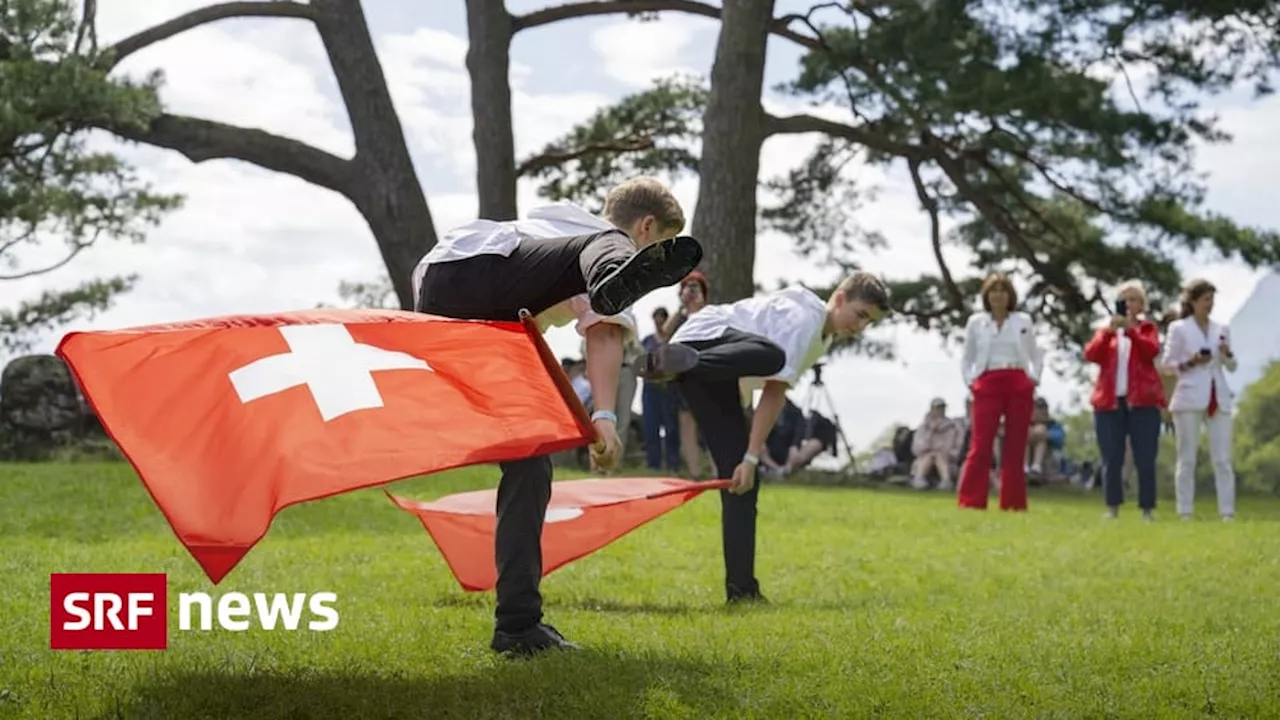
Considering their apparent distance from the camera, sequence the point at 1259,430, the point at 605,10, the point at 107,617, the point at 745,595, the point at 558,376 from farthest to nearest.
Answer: the point at 1259,430 → the point at 605,10 → the point at 745,595 → the point at 107,617 → the point at 558,376

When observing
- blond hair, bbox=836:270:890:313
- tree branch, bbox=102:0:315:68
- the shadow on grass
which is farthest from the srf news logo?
tree branch, bbox=102:0:315:68

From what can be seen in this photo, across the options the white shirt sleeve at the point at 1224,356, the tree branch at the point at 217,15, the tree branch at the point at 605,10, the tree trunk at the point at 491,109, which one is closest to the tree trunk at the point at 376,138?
the tree branch at the point at 217,15

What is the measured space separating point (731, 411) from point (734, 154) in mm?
11540

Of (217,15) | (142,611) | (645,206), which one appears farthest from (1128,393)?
(217,15)

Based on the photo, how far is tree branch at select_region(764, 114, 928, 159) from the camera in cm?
2041

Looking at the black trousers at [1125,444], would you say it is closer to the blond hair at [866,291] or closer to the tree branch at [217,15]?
the blond hair at [866,291]

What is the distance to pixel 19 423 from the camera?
19406 millimetres

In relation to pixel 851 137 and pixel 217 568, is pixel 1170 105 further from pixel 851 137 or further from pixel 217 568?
pixel 217 568

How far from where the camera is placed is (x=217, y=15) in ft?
60.7

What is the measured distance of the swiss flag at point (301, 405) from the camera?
4527 mm

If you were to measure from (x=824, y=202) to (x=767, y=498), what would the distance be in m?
12.1

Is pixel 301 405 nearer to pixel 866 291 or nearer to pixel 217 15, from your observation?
pixel 866 291

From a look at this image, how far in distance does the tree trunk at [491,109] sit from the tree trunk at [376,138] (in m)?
0.85

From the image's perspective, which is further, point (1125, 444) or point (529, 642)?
point (1125, 444)
